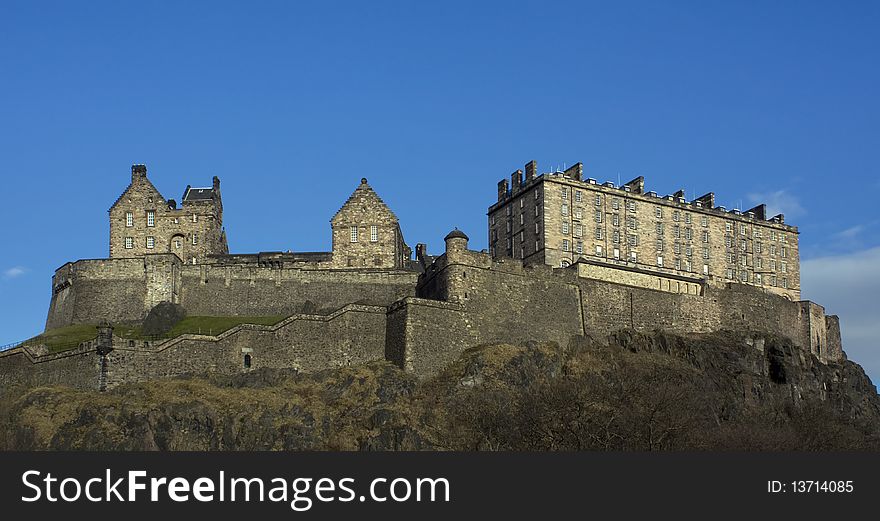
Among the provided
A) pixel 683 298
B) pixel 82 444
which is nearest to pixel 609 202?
pixel 683 298

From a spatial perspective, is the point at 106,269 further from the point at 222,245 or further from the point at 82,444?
the point at 82,444

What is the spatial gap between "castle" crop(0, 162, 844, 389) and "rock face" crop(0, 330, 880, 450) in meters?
2.26

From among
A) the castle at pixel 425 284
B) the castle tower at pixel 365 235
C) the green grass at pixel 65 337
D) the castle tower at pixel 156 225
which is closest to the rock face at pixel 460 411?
the castle at pixel 425 284

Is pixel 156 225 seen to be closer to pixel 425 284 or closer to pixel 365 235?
pixel 365 235

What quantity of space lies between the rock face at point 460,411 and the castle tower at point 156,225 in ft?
80.1

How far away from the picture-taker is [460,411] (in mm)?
74625

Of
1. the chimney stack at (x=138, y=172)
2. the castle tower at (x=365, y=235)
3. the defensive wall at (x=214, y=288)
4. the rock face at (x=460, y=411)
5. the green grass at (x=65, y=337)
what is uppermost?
the chimney stack at (x=138, y=172)

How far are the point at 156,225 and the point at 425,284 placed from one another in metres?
23.9

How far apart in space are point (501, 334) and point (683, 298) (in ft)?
59.8

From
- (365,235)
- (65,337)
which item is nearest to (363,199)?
(365,235)

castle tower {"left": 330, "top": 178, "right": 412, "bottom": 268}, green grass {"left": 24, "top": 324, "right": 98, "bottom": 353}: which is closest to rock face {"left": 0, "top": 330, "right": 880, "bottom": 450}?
green grass {"left": 24, "top": 324, "right": 98, "bottom": 353}

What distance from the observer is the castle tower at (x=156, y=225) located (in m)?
101

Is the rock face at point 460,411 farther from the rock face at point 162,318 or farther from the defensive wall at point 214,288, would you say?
the defensive wall at point 214,288

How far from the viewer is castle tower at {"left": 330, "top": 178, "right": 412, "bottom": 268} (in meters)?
97.2
